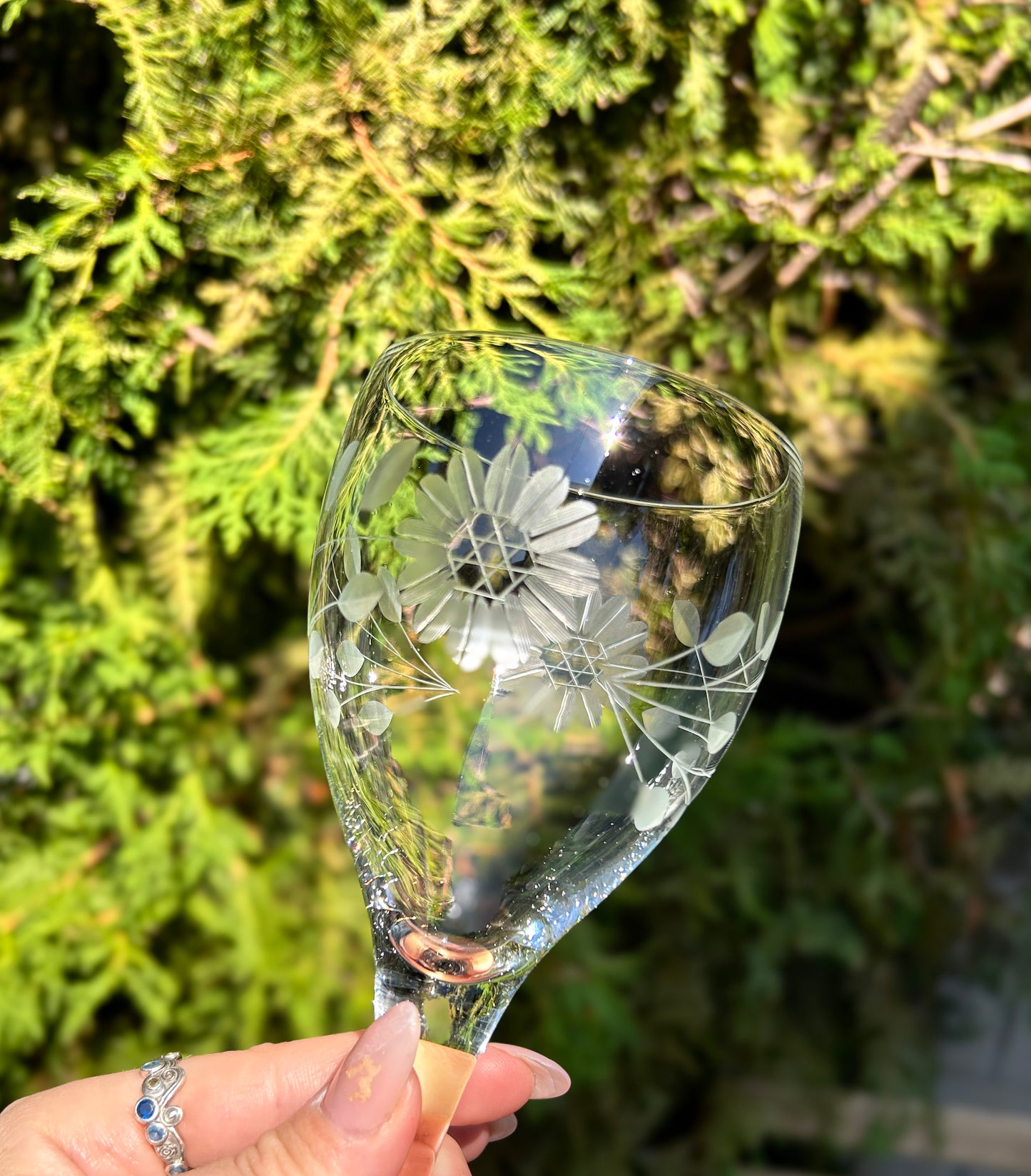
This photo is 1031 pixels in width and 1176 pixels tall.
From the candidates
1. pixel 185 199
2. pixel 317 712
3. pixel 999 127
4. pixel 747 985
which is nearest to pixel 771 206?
pixel 999 127

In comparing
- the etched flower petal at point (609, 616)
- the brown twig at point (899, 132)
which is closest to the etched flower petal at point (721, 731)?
the etched flower petal at point (609, 616)

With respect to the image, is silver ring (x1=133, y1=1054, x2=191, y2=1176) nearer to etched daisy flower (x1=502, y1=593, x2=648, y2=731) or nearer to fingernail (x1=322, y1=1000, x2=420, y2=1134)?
fingernail (x1=322, y1=1000, x2=420, y2=1134)

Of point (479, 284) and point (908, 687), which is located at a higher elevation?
point (479, 284)

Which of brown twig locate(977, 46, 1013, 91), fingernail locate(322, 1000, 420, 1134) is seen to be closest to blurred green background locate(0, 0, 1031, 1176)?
brown twig locate(977, 46, 1013, 91)

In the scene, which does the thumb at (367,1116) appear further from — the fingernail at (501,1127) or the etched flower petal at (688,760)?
the fingernail at (501,1127)

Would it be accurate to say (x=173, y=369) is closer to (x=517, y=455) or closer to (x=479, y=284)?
(x=479, y=284)

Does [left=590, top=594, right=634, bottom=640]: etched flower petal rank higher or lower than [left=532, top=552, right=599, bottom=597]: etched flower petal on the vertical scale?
lower
